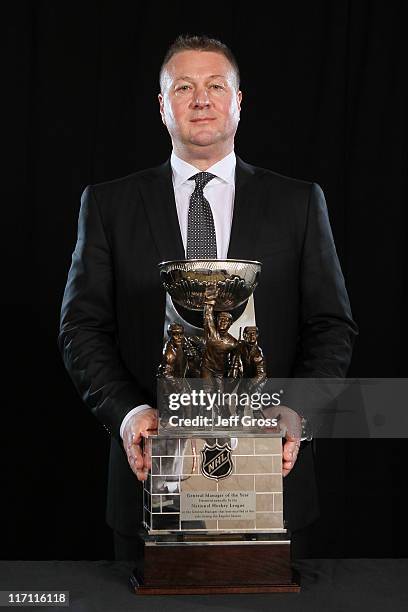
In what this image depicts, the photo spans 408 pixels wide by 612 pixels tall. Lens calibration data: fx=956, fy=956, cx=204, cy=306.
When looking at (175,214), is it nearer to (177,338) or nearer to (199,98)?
(199,98)

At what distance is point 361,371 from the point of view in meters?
3.19

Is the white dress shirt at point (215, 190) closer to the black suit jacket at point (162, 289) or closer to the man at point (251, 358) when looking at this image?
→ the black suit jacket at point (162, 289)

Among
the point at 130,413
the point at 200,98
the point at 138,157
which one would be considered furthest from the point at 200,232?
the point at 138,157

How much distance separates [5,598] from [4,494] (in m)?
1.90

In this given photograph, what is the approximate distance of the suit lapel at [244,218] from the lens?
7.00ft

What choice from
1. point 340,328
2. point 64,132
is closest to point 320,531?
point 340,328

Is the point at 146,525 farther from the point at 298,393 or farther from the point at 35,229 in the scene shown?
the point at 35,229

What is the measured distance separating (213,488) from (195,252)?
2.52ft

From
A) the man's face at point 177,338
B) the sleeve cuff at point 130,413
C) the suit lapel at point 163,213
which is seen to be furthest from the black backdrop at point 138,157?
the man's face at point 177,338

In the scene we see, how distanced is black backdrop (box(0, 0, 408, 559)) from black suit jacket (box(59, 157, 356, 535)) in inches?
37.0

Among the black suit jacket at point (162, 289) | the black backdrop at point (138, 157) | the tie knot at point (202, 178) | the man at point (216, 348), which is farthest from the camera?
the black backdrop at point (138, 157)

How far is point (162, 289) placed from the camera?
7.02 ft

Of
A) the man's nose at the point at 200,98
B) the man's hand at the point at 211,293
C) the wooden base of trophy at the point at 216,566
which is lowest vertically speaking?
the wooden base of trophy at the point at 216,566

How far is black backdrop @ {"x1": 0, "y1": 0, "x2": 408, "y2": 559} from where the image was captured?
123 inches
